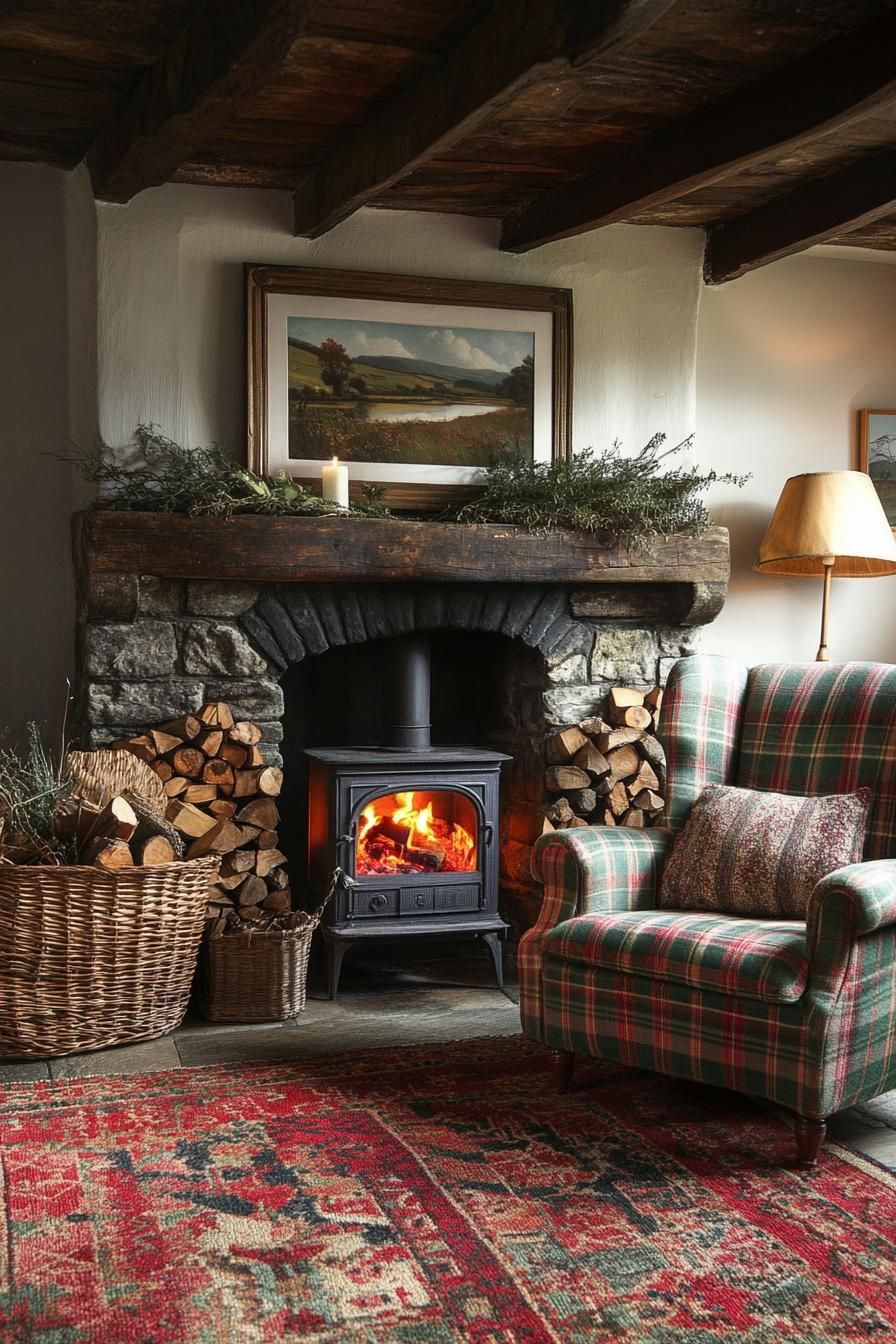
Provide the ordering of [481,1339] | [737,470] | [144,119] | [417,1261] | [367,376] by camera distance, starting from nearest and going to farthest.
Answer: [481,1339] → [417,1261] → [144,119] → [367,376] → [737,470]

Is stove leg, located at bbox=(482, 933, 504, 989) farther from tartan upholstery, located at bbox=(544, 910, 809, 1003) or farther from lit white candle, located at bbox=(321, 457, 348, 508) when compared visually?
lit white candle, located at bbox=(321, 457, 348, 508)

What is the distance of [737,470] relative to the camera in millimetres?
4852

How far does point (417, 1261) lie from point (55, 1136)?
955 mm

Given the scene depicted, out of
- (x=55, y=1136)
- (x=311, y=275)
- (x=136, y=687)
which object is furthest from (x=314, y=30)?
(x=55, y=1136)

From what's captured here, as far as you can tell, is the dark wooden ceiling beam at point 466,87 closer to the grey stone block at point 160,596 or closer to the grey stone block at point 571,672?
the grey stone block at point 160,596

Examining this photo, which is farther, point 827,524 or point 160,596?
point 827,524

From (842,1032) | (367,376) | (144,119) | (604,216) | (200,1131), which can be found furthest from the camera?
(367,376)

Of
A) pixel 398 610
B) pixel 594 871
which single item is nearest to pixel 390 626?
pixel 398 610

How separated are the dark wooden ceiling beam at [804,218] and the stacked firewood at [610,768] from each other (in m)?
Answer: 1.46

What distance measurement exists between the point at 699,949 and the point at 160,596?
192 centimetres

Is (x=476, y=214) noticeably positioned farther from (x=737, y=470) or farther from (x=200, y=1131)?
(x=200, y=1131)

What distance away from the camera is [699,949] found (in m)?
2.84

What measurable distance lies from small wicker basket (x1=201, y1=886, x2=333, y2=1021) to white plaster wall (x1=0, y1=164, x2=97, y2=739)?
991mm

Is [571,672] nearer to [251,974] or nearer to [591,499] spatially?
[591,499]
